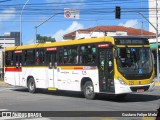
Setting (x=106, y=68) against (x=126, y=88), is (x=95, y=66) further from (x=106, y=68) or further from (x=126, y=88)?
(x=126, y=88)

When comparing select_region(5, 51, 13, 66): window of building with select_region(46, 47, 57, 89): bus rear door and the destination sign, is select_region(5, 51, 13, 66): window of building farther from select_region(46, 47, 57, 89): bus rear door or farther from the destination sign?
the destination sign

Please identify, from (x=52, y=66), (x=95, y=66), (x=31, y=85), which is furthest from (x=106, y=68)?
(x=31, y=85)

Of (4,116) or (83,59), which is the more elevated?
(83,59)

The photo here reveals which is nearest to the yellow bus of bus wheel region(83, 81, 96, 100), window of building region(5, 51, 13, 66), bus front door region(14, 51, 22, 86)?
bus wheel region(83, 81, 96, 100)

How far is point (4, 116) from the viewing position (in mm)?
12945

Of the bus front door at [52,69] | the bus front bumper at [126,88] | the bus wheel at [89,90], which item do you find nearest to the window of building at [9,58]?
the bus front door at [52,69]

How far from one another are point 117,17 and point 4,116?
2142 cm

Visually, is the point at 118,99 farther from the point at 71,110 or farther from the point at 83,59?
the point at 71,110

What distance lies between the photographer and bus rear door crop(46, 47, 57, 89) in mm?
21562

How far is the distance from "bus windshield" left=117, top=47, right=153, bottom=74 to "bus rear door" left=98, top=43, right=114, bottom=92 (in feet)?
1.45

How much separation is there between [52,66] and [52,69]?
6.4 inches

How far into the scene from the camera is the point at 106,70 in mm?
17953

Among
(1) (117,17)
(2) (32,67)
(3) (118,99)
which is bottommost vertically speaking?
(3) (118,99)

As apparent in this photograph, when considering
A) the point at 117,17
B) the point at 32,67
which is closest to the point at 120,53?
the point at 32,67
